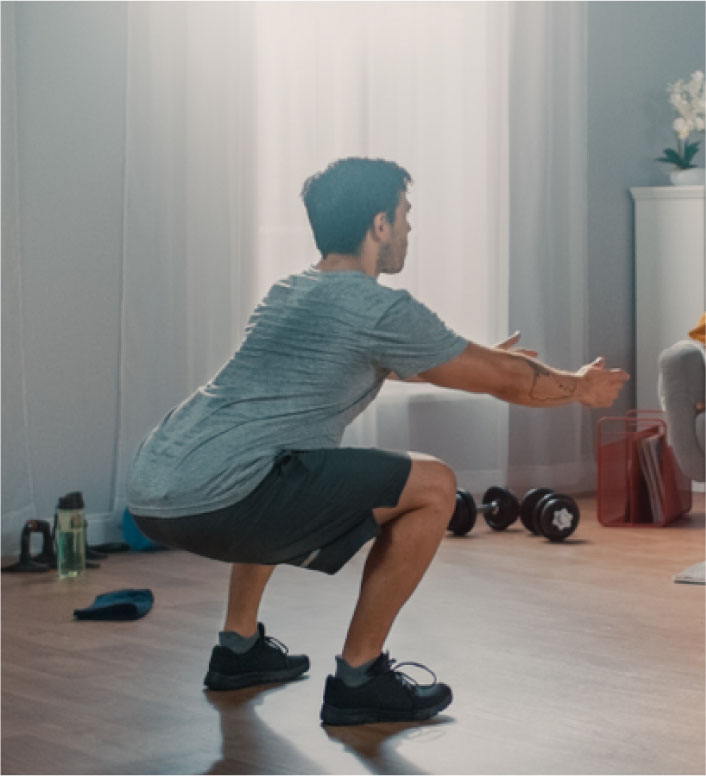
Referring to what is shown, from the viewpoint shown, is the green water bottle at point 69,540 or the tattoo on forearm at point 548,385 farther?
the green water bottle at point 69,540

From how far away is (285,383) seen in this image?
214 cm

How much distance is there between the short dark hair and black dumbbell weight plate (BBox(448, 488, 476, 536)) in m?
2.10

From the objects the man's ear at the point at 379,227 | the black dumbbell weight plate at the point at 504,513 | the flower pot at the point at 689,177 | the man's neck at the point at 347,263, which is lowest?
the black dumbbell weight plate at the point at 504,513

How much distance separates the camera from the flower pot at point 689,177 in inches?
218

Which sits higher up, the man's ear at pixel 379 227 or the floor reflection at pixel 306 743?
the man's ear at pixel 379 227

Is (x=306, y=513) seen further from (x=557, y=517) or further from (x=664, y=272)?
(x=664, y=272)

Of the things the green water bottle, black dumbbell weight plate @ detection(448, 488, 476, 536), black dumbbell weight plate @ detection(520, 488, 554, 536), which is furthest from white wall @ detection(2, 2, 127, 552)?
black dumbbell weight plate @ detection(520, 488, 554, 536)

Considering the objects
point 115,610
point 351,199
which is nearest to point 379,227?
point 351,199

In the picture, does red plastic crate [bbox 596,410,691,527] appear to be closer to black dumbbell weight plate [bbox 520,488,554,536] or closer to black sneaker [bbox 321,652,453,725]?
black dumbbell weight plate [bbox 520,488,554,536]

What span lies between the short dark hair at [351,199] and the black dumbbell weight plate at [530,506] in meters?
2.16

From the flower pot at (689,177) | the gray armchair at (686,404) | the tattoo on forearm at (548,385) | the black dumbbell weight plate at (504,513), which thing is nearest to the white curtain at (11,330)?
the black dumbbell weight plate at (504,513)

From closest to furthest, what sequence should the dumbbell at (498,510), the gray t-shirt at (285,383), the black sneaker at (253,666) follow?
the gray t-shirt at (285,383)
the black sneaker at (253,666)
the dumbbell at (498,510)

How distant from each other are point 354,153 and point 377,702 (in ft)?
9.37

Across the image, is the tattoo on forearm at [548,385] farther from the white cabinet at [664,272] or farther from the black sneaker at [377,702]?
the white cabinet at [664,272]
